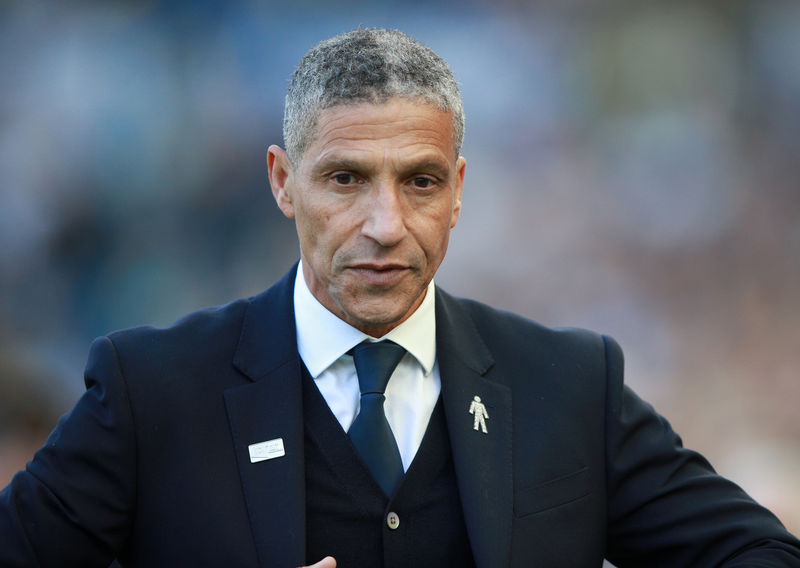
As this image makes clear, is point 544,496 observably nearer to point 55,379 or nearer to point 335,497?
point 335,497

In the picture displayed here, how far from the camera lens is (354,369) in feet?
8.48

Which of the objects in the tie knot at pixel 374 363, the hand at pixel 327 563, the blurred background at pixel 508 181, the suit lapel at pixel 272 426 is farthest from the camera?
the blurred background at pixel 508 181

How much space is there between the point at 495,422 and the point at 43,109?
3.65 m

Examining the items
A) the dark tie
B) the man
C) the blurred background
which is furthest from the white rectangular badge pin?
the blurred background

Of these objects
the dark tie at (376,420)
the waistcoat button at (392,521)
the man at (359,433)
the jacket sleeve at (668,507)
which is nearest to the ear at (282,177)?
the man at (359,433)

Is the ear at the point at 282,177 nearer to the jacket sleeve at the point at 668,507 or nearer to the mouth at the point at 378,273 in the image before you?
the mouth at the point at 378,273

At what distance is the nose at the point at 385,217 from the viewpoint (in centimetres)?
234

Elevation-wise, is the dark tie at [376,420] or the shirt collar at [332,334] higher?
the shirt collar at [332,334]

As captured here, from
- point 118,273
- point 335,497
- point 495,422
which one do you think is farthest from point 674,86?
point 335,497

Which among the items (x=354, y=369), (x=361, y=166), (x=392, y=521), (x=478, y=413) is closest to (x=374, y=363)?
(x=354, y=369)

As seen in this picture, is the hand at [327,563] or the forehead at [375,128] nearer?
the hand at [327,563]

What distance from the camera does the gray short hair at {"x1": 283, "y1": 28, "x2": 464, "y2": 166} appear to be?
2395 millimetres

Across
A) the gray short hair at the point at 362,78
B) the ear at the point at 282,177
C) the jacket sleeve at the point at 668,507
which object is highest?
the gray short hair at the point at 362,78

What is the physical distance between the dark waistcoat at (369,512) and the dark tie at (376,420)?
0.09 ft
